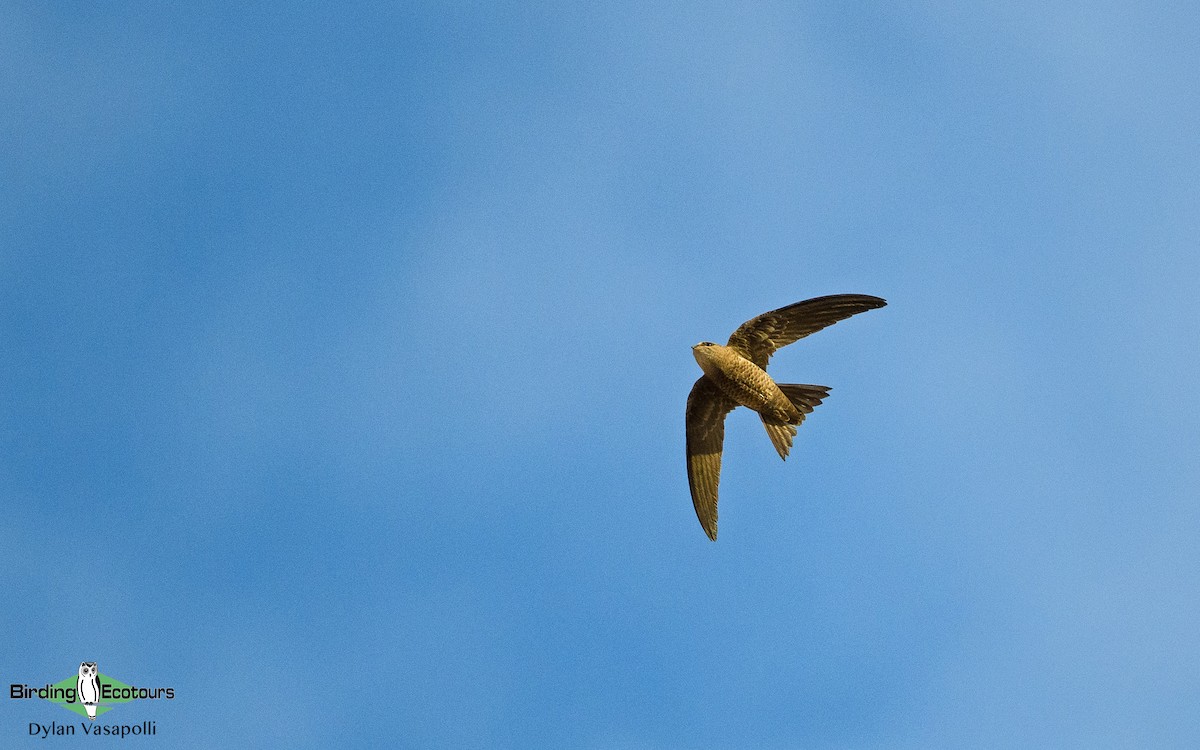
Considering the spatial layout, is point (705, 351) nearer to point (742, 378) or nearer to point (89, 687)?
point (742, 378)

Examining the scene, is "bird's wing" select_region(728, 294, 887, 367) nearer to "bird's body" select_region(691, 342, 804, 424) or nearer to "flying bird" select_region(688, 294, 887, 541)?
"flying bird" select_region(688, 294, 887, 541)

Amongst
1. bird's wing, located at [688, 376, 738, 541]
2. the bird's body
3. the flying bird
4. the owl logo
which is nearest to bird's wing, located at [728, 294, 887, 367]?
the flying bird

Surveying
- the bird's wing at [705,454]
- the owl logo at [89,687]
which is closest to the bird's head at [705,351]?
the bird's wing at [705,454]

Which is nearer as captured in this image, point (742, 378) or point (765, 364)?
point (742, 378)

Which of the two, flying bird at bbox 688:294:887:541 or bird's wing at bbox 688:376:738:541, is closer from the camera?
flying bird at bbox 688:294:887:541

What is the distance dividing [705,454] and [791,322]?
373 cm

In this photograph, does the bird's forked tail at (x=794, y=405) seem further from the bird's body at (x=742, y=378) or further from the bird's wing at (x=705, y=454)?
the bird's wing at (x=705, y=454)

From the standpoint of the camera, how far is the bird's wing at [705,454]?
1067 inches

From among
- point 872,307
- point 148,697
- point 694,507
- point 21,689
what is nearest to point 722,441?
point 694,507

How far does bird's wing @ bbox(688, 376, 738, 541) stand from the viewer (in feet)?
88.9

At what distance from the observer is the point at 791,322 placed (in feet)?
84.9

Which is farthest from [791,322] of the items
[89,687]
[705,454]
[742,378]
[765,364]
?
[89,687]

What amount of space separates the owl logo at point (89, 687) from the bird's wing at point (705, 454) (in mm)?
14927

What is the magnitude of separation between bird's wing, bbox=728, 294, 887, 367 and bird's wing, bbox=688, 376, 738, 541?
1633mm
